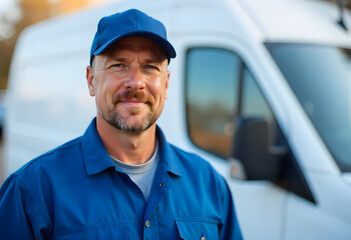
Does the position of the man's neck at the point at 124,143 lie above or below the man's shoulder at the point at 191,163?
above

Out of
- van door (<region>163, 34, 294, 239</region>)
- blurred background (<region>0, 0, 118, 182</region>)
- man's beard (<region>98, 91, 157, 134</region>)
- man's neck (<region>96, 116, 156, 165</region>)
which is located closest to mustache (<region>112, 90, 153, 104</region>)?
man's beard (<region>98, 91, 157, 134</region>)

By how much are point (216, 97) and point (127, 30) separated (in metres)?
1.78

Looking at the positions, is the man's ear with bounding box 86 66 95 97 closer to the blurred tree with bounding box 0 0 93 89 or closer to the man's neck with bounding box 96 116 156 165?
the man's neck with bounding box 96 116 156 165

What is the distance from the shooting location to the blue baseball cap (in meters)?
1.56

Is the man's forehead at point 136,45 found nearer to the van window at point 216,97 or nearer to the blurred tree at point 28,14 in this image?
the van window at point 216,97

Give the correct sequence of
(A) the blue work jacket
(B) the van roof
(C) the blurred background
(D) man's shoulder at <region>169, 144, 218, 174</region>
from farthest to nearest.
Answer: (C) the blurred background, (B) the van roof, (D) man's shoulder at <region>169, 144, 218, 174</region>, (A) the blue work jacket

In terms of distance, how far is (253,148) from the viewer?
7.46ft

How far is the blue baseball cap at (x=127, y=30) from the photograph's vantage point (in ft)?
5.13

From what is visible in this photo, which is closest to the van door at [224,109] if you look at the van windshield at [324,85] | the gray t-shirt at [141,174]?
the van windshield at [324,85]

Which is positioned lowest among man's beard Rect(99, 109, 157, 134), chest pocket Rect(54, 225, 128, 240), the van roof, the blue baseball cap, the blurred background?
chest pocket Rect(54, 225, 128, 240)

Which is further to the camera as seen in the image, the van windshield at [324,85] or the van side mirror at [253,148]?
the van windshield at [324,85]

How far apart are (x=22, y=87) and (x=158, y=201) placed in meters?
5.19

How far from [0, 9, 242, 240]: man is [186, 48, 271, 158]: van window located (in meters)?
1.28

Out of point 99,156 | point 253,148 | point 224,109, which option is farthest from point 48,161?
point 224,109
